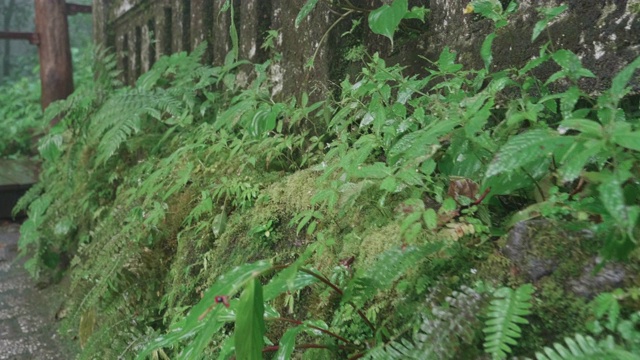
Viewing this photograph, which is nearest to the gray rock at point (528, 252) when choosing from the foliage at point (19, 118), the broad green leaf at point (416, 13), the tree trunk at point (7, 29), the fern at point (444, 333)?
the fern at point (444, 333)

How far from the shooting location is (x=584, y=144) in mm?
1130

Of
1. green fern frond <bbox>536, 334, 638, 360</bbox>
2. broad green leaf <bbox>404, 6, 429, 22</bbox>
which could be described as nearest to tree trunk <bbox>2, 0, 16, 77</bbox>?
broad green leaf <bbox>404, 6, 429, 22</bbox>

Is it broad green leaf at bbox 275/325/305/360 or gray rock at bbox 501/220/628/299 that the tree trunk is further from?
gray rock at bbox 501/220/628/299

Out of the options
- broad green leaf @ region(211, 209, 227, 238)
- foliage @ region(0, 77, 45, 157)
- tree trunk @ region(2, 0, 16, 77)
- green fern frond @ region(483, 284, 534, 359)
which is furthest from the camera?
tree trunk @ region(2, 0, 16, 77)

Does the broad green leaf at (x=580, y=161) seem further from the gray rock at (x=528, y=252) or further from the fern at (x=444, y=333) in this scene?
the fern at (x=444, y=333)

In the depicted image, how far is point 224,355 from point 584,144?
0.92m

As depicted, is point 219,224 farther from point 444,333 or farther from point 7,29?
point 7,29

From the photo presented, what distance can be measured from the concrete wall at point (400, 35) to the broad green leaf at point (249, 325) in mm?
1073

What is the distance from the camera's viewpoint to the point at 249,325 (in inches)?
42.8

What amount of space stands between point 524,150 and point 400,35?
1.25 m

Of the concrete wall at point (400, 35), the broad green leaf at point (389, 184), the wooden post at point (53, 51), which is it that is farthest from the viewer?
the wooden post at point (53, 51)

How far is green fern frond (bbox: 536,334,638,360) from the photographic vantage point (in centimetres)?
95

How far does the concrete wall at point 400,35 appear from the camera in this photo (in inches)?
64.9

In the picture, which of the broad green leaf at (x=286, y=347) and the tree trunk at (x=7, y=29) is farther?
the tree trunk at (x=7, y=29)
